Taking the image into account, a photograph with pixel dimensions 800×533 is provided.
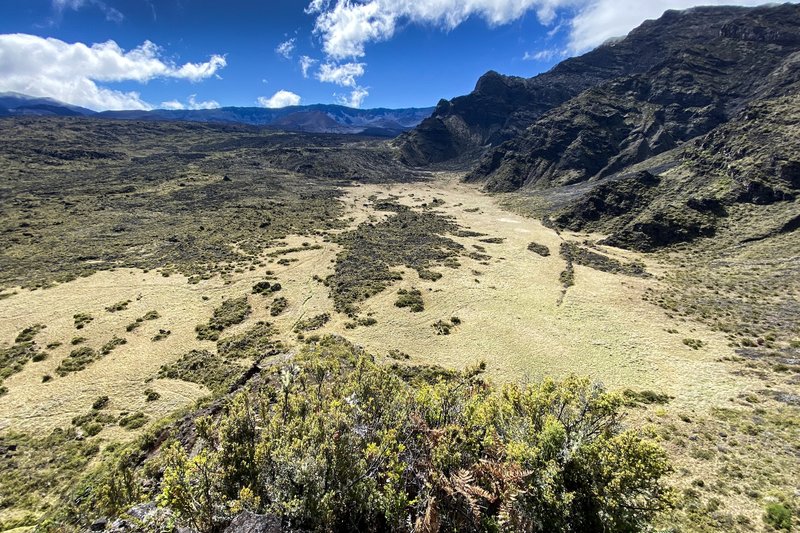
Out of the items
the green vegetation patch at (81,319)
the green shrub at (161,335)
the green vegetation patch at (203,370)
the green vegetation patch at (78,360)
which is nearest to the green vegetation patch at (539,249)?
the green vegetation patch at (203,370)

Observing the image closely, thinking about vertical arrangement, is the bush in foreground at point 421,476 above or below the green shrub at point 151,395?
above

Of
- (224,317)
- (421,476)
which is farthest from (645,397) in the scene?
(224,317)

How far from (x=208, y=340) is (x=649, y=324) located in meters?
51.4

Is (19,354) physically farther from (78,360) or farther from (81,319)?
(81,319)

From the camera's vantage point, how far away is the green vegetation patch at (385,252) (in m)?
55.4

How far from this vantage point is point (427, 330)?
144ft

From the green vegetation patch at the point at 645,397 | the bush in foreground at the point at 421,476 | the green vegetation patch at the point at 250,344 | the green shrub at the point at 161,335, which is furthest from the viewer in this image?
the green shrub at the point at 161,335

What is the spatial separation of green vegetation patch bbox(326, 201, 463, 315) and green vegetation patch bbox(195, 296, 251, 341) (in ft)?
39.0

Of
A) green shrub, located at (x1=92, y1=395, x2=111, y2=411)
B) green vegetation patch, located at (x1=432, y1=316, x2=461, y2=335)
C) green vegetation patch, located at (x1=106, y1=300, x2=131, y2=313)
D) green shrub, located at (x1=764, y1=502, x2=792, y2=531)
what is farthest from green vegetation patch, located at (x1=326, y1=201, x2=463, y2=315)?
green shrub, located at (x1=764, y1=502, x2=792, y2=531)

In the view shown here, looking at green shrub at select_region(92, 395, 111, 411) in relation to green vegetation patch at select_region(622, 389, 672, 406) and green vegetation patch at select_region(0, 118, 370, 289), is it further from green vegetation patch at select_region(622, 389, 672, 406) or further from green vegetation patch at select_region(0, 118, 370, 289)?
green vegetation patch at select_region(622, 389, 672, 406)

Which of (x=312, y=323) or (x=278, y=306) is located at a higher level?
(x=312, y=323)

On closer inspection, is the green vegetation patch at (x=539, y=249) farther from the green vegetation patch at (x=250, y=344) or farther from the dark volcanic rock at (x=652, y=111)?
the dark volcanic rock at (x=652, y=111)

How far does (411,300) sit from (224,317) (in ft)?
78.4

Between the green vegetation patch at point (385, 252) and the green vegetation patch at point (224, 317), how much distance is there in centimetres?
1189
